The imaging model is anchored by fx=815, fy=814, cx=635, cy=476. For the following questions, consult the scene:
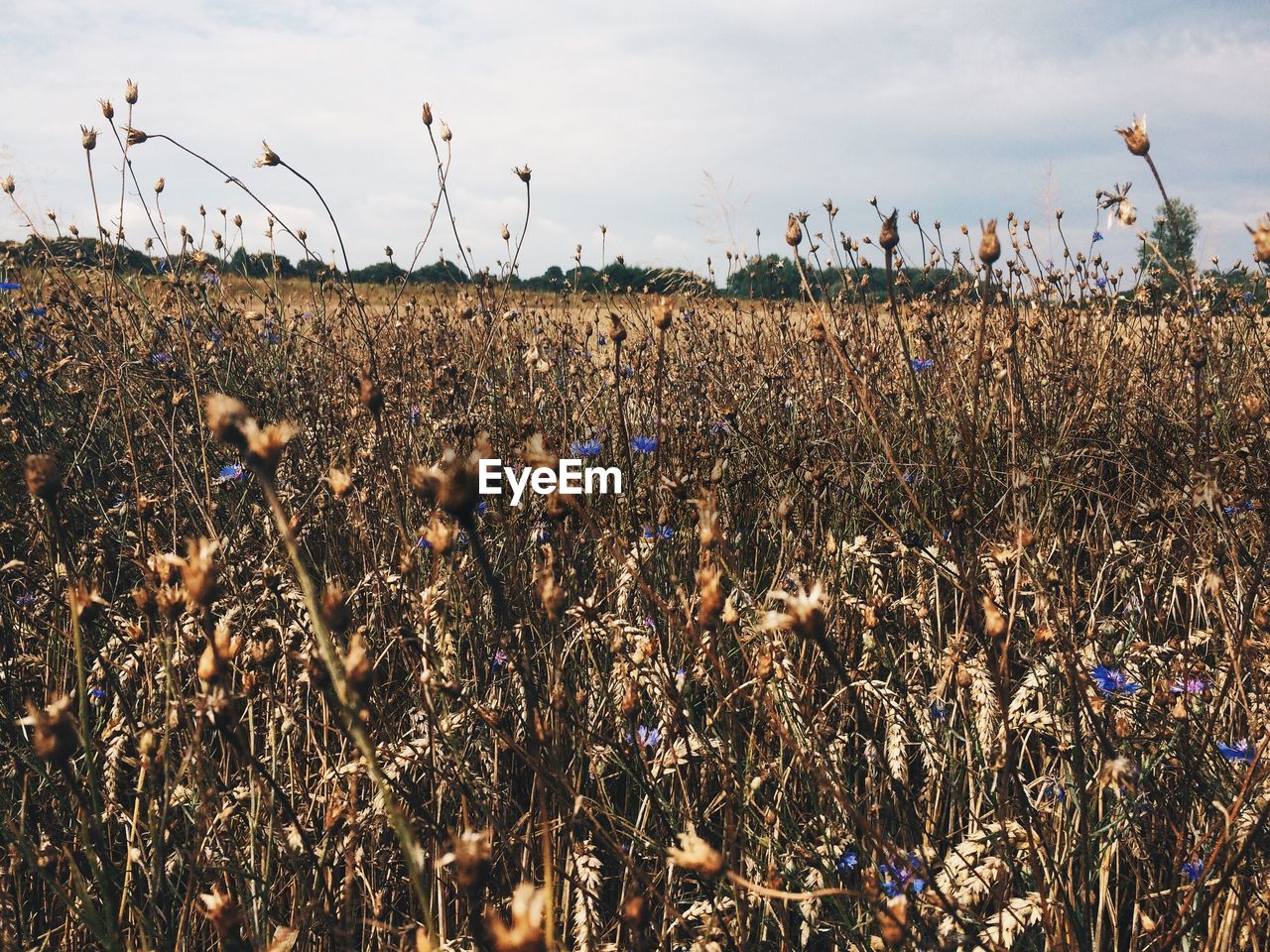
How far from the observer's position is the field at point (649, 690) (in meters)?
1.05

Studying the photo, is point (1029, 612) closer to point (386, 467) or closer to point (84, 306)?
Result: point (386, 467)

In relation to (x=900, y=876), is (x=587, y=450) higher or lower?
higher

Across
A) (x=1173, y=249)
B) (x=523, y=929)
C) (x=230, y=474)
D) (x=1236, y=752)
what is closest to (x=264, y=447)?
(x=523, y=929)

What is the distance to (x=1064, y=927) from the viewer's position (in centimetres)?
115

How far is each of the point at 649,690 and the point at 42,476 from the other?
3.59 feet

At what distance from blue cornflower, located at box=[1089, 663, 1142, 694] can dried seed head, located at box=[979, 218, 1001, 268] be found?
796mm

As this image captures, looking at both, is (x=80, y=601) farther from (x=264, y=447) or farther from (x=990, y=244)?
(x=990, y=244)

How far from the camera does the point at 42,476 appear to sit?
1.12 meters

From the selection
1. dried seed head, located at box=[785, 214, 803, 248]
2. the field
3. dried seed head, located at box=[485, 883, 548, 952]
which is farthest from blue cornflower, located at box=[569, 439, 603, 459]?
dried seed head, located at box=[485, 883, 548, 952]

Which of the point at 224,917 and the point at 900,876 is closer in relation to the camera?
the point at 224,917

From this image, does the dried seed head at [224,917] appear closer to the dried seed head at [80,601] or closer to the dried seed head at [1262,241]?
the dried seed head at [80,601]

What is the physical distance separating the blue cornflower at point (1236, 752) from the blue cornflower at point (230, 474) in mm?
2595

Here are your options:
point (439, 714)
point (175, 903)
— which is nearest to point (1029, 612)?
point (439, 714)

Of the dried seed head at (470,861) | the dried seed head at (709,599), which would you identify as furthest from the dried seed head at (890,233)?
the dried seed head at (470,861)
